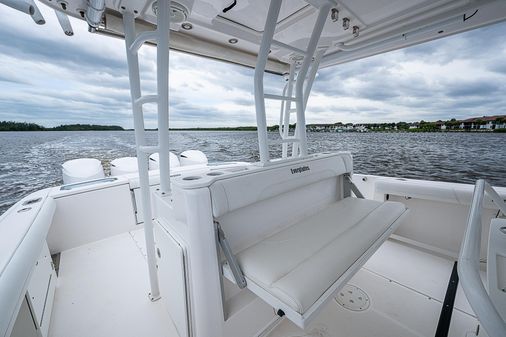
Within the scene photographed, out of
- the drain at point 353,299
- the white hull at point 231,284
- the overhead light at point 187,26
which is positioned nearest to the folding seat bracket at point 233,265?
the white hull at point 231,284

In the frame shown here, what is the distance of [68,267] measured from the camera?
1.88 meters

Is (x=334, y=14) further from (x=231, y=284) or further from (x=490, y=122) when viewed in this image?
(x=490, y=122)

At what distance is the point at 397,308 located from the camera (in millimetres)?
1360

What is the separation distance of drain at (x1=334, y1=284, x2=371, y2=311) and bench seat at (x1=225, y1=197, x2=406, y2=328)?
57cm

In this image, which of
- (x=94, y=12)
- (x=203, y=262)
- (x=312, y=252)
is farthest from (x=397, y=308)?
(x=94, y=12)

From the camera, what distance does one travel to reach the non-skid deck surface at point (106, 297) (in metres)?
1.29

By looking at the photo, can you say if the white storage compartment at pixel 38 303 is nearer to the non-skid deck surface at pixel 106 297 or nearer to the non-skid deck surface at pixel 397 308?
the non-skid deck surface at pixel 106 297

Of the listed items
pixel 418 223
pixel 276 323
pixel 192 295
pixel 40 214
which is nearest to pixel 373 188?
pixel 418 223

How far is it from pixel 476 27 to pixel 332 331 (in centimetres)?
266

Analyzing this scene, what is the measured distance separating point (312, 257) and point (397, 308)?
0.96 meters

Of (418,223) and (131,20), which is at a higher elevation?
(131,20)

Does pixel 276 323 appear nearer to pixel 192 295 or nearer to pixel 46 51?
pixel 192 295

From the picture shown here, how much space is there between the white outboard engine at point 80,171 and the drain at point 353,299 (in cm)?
318

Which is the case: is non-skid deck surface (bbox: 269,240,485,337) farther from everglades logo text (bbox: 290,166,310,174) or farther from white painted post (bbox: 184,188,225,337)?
everglades logo text (bbox: 290,166,310,174)
